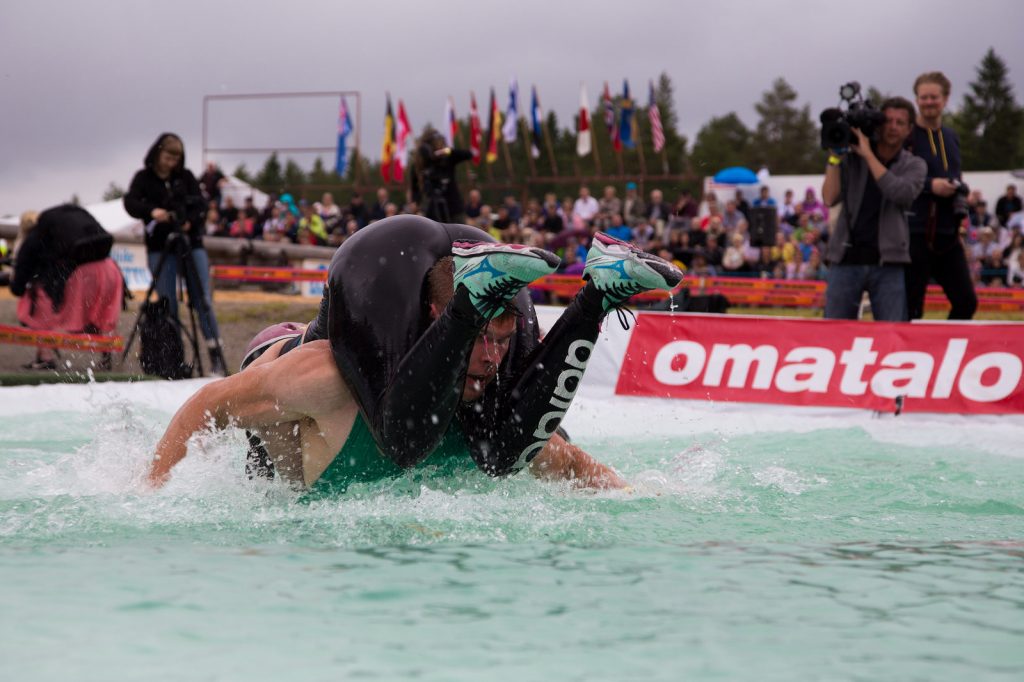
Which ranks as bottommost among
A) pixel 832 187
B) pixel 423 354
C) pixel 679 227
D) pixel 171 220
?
pixel 423 354

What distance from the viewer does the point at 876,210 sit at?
699 centimetres

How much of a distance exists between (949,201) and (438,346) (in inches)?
202

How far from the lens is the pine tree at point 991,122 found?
6038cm

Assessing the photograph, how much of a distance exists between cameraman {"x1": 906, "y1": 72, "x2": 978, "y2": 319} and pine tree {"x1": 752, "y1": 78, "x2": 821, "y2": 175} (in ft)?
242

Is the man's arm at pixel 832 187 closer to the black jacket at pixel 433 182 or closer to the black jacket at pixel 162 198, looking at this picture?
the black jacket at pixel 433 182

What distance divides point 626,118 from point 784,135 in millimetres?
65069

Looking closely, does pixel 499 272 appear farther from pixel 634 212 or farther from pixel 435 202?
pixel 634 212

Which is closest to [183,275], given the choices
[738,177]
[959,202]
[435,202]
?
[435,202]

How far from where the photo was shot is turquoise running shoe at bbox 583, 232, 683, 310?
3320 mm

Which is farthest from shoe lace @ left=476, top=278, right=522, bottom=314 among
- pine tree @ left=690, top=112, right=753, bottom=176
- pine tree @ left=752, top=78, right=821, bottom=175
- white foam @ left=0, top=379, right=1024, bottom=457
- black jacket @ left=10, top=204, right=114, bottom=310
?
pine tree @ left=752, top=78, right=821, bottom=175

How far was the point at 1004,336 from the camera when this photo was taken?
673 cm

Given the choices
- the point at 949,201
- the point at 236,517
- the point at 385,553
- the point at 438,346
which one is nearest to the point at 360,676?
the point at 385,553

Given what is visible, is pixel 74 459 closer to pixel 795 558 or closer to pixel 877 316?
pixel 795 558

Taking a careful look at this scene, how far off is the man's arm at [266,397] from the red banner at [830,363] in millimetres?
4016
